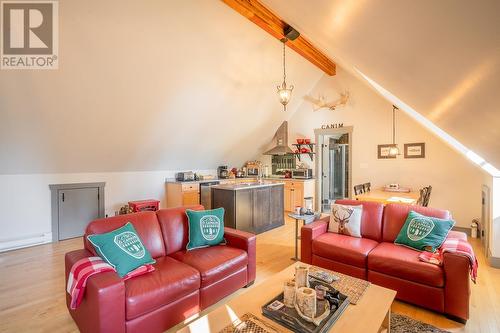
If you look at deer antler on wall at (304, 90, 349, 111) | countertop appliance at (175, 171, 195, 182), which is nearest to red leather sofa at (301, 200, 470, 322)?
deer antler on wall at (304, 90, 349, 111)

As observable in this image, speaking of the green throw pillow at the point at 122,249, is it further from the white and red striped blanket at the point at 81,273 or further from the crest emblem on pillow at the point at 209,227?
the crest emblem on pillow at the point at 209,227

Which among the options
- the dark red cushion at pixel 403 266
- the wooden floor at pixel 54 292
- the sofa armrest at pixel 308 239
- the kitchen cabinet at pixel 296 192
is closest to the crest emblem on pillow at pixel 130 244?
the wooden floor at pixel 54 292

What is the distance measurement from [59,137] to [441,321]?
5345 millimetres

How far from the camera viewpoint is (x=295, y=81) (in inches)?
235

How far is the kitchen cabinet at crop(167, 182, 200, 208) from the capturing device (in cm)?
560

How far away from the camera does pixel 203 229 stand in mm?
2752

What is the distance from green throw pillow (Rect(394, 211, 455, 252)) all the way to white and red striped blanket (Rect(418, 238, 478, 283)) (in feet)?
0.23

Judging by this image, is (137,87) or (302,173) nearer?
(137,87)

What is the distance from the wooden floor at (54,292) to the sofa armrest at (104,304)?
613 mm

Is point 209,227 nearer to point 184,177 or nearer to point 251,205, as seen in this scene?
point 251,205

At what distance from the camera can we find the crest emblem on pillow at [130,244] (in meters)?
2.14

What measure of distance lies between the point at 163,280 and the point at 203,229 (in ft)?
2.59

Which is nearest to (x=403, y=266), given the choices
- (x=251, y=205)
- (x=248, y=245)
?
(x=248, y=245)

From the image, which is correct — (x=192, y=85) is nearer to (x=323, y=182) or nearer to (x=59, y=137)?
(x=59, y=137)
